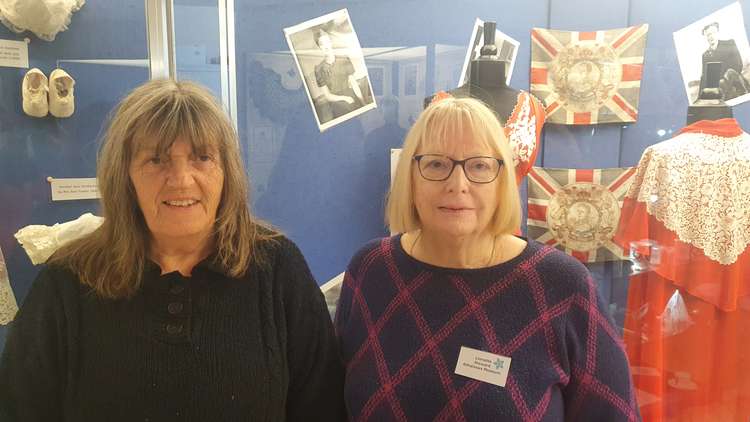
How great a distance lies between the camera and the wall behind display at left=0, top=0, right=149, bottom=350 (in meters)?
2.25

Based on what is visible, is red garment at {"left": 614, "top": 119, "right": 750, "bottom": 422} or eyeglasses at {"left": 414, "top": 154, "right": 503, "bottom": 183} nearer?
eyeglasses at {"left": 414, "top": 154, "right": 503, "bottom": 183}

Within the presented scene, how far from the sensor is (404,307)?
144 centimetres

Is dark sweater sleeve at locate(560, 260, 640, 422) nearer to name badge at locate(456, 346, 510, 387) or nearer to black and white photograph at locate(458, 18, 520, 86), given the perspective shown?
name badge at locate(456, 346, 510, 387)

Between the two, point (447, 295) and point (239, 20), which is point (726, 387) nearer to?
point (447, 295)

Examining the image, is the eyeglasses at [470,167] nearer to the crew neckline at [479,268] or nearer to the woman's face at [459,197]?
the woman's face at [459,197]

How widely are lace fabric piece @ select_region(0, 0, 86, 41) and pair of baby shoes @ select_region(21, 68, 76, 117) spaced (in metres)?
0.15

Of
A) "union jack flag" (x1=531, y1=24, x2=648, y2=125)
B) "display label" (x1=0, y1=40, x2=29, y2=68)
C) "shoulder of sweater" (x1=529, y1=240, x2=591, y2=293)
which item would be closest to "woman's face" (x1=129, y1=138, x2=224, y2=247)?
"shoulder of sweater" (x1=529, y1=240, x2=591, y2=293)

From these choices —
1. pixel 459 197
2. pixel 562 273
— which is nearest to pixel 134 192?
pixel 459 197

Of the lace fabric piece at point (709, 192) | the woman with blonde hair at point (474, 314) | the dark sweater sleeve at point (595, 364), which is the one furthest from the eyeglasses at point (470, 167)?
the lace fabric piece at point (709, 192)

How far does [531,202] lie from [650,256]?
78 centimetres

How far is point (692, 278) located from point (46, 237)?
2.48 m

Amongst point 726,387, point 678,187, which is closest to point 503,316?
point 678,187

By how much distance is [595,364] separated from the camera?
4.28 ft

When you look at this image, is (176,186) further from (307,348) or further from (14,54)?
(14,54)
